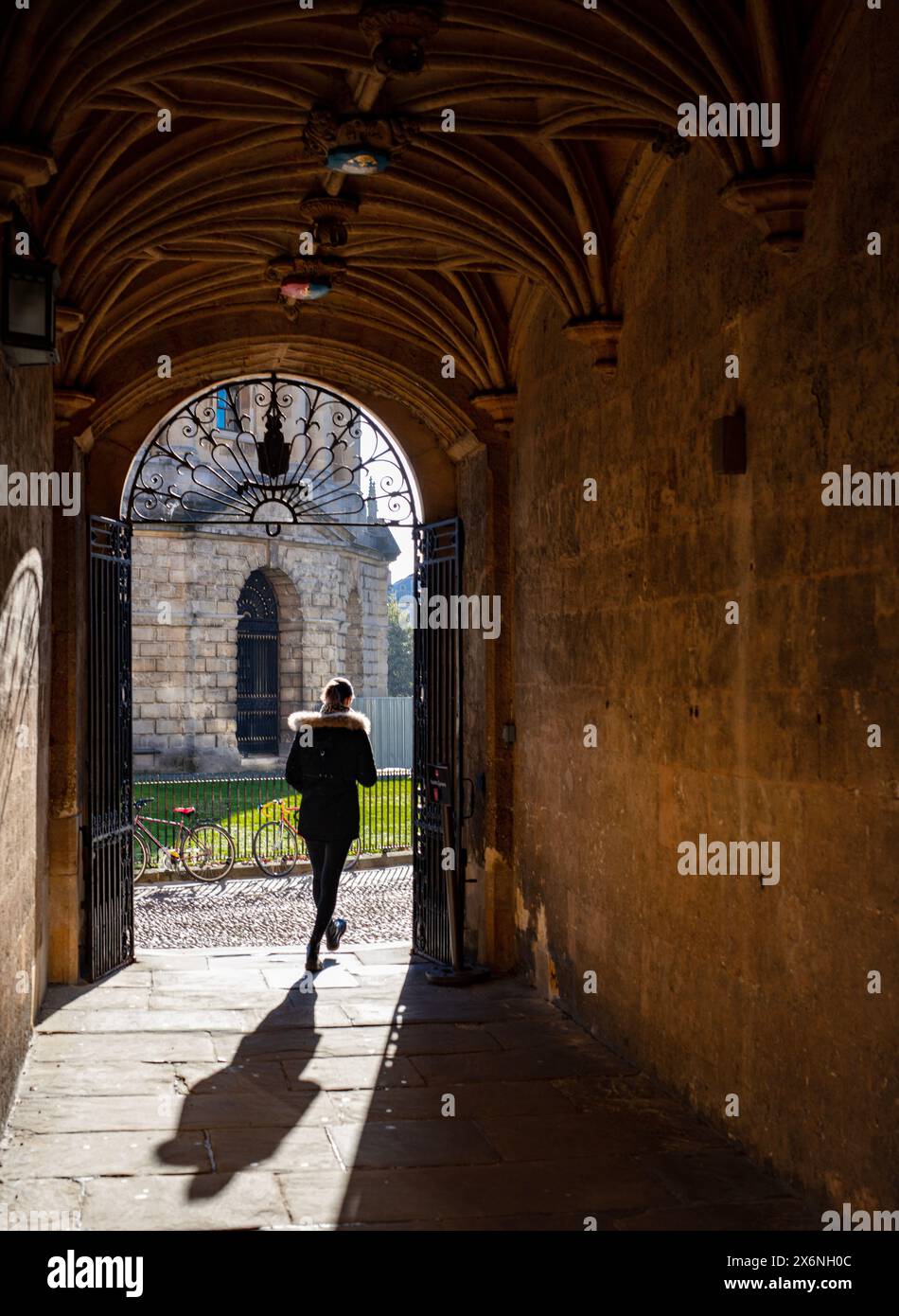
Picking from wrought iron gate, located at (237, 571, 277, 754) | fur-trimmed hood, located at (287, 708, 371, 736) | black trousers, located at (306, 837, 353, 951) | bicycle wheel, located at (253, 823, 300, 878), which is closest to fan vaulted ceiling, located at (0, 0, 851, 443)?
fur-trimmed hood, located at (287, 708, 371, 736)

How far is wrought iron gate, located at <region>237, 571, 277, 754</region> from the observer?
2803cm

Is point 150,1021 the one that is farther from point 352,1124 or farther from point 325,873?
point 352,1124

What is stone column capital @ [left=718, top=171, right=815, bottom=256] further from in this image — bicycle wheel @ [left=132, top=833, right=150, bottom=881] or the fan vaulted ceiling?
bicycle wheel @ [left=132, top=833, right=150, bottom=881]

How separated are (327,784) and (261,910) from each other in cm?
425

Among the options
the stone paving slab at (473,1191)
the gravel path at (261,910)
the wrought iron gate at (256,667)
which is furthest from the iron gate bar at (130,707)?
the wrought iron gate at (256,667)

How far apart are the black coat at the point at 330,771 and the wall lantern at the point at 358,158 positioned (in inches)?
142

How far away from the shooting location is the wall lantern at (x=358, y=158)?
598 cm

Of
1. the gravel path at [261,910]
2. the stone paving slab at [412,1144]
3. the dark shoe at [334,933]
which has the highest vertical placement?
the dark shoe at [334,933]

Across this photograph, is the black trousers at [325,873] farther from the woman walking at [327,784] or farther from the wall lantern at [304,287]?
the wall lantern at [304,287]

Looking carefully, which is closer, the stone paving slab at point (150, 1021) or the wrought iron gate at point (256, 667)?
the stone paving slab at point (150, 1021)

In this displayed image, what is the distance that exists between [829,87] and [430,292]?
4555 millimetres

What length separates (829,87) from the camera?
14.9 ft

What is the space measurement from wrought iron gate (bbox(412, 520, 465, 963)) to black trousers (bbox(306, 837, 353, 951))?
795 millimetres

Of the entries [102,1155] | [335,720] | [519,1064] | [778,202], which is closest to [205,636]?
[335,720]
